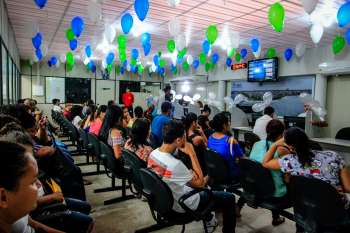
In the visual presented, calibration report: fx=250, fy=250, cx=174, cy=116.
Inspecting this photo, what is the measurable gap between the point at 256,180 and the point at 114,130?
1713 mm

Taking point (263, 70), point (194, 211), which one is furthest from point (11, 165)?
point (263, 70)

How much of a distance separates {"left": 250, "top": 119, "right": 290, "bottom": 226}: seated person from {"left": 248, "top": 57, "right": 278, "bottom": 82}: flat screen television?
470cm

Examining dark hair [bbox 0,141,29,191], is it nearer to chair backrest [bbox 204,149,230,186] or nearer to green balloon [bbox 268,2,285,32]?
chair backrest [bbox 204,149,230,186]

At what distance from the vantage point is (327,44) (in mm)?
5645

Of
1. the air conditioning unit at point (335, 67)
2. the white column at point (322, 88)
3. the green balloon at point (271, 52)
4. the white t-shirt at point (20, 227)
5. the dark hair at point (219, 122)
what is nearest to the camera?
the white t-shirt at point (20, 227)

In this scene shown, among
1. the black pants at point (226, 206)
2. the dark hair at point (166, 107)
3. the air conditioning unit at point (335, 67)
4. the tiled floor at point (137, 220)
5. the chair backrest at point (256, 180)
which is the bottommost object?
the tiled floor at point (137, 220)

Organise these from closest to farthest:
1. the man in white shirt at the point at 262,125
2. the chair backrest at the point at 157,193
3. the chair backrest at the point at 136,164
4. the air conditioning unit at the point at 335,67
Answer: the chair backrest at the point at 157,193 < the chair backrest at the point at 136,164 < the man in white shirt at the point at 262,125 < the air conditioning unit at the point at 335,67

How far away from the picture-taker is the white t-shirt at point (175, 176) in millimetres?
1852

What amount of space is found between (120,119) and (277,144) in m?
1.92

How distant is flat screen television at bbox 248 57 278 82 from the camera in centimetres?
672

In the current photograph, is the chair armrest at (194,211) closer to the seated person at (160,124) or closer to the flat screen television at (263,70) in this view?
the seated person at (160,124)

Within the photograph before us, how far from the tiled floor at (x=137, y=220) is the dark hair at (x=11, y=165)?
186 centimetres

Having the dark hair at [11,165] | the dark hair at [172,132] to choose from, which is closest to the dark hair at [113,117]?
the dark hair at [172,132]

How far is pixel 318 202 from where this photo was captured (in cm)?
161
